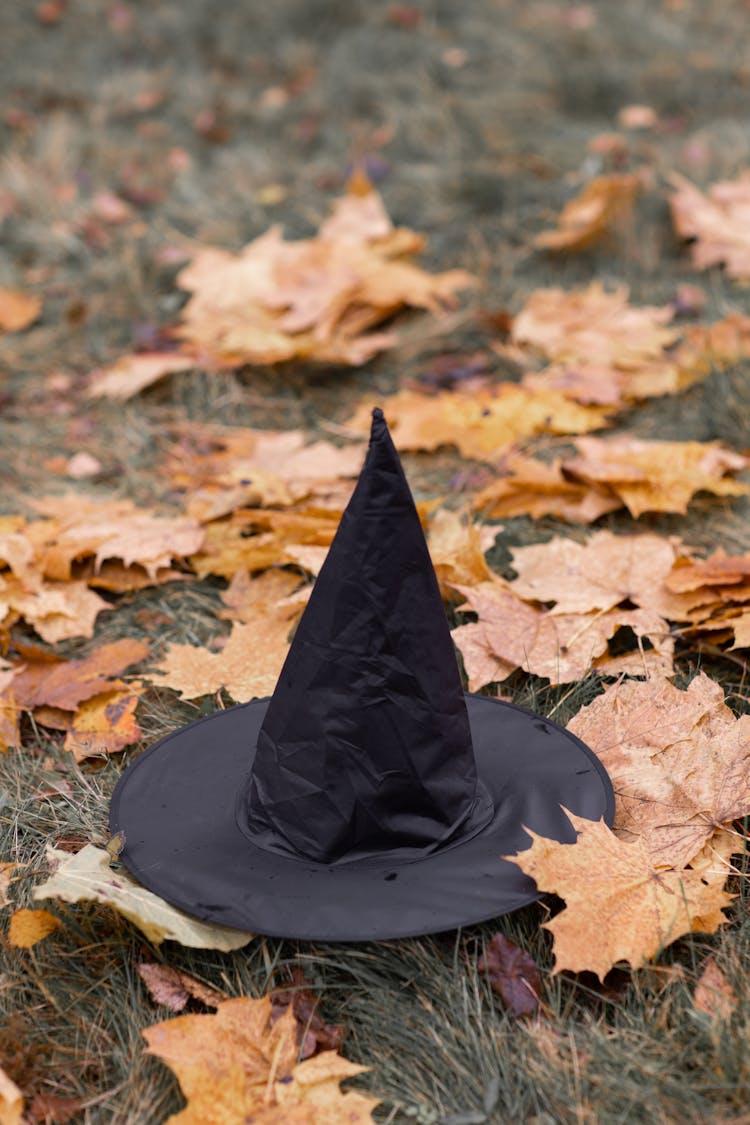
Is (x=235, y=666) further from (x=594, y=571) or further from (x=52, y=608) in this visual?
(x=594, y=571)

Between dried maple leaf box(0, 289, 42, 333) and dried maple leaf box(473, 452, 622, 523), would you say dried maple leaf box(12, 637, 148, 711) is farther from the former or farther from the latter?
dried maple leaf box(0, 289, 42, 333)

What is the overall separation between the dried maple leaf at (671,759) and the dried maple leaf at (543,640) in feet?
0.53

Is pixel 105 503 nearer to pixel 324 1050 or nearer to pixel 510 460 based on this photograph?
pixel 510 460

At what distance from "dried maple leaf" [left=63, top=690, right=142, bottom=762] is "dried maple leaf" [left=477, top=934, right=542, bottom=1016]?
2.66ft

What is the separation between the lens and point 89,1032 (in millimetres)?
1454

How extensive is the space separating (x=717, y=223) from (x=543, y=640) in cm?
261

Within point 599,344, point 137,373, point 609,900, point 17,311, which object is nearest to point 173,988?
point 609,900

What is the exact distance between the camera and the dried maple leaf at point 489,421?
10.1 feet

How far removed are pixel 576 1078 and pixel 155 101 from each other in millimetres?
5664

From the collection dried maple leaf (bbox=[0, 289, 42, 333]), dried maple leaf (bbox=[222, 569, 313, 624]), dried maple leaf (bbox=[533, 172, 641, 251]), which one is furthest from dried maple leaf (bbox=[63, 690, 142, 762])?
dried maple leaf (bbox=[533, 172, 641, 251])

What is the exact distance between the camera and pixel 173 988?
58.8 inches

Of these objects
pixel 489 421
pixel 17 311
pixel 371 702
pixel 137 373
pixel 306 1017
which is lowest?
pixel 17 311

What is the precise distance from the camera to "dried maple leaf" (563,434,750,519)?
258 cm

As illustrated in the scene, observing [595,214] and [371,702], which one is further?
[595,214]
